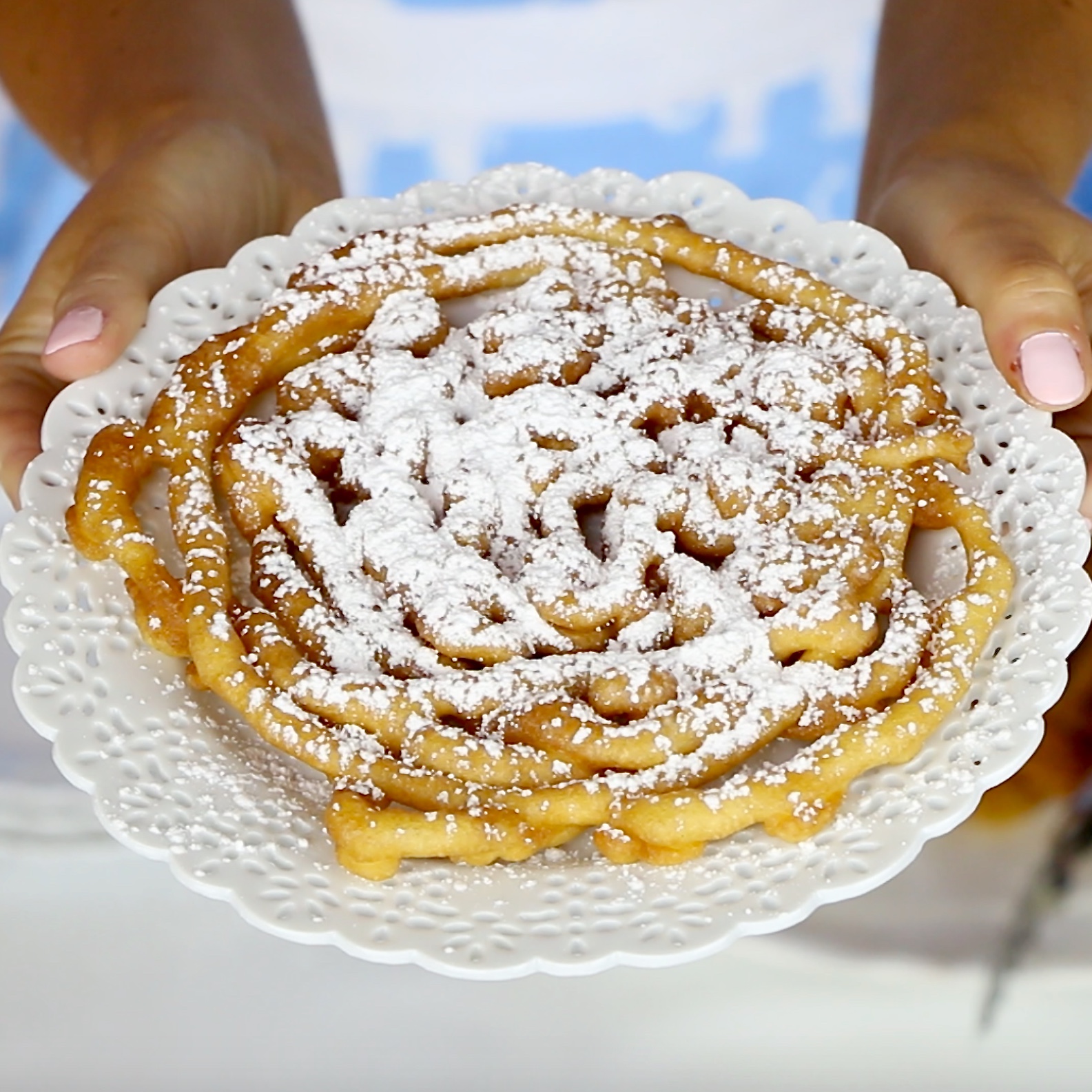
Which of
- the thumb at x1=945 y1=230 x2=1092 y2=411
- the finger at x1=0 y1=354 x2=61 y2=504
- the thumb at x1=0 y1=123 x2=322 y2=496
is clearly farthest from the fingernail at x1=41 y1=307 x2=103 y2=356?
the thumb at x1=945 y1=230 x2=1092 y2=411

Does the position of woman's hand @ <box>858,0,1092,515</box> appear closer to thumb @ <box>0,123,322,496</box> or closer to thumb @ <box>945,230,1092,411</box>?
thumb @ <box>945,230,1092,411</box>

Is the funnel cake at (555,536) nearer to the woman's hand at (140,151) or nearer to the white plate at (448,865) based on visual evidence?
the white plate at (448,865)

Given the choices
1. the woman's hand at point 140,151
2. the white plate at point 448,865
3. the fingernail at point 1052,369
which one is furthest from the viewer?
the woman's hand at point 140,151

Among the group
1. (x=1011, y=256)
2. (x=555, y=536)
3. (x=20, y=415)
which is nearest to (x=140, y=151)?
(x=20, y=415)

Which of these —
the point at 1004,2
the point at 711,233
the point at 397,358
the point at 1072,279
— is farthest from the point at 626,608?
the point at 1004,2

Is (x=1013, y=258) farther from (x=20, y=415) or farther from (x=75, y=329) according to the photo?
(x=20, y=415)

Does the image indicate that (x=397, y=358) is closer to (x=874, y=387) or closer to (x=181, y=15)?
(x=874, y=387)

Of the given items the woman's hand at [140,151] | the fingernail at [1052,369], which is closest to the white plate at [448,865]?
the fingernail at [1052,369]

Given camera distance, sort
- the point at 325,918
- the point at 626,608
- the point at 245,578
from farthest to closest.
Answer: the point at 245,578, the point at 626,608, the point at 325,918
